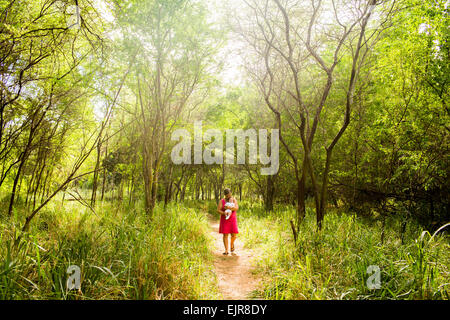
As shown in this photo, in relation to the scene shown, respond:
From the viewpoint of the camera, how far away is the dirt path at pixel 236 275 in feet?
10.9

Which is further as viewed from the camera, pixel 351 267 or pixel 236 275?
pixel 236 275

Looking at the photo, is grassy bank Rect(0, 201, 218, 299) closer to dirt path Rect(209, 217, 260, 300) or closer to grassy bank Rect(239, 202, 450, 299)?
dirt path Rect(209, 217, 260, 300)

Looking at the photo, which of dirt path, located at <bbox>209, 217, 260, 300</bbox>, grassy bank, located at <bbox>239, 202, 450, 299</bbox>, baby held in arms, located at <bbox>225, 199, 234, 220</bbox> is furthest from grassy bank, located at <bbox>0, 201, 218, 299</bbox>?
baby held in arms, located at <bbox>225, 199, 234, 220</bbox>

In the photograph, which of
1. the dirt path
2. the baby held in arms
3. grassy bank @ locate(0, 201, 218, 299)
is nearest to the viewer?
grassy bank @ locate(0, 201, 218, 299)

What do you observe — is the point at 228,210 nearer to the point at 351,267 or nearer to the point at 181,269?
the point at 181,269

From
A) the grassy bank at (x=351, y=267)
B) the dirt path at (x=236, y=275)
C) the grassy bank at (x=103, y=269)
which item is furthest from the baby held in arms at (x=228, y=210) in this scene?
the grassy bank at (x=103, y=269)

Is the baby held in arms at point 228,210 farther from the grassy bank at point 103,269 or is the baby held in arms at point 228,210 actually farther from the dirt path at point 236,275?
the grassy bank at point 103,269

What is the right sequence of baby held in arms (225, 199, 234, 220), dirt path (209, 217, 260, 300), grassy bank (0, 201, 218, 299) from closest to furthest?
1. grassy bank (0, 201, 218, 299)
2. dirt path (209, 217, 260, 300)
3. baby held in arms (225, 199, 234, 220)

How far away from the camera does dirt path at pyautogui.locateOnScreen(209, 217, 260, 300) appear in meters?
3.32

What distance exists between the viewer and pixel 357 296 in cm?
259

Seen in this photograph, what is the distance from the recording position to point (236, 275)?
4051mm

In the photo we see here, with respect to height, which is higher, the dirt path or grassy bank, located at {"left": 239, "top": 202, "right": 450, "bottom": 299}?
grassy bank, located at {"left": 239, "top": 202, "right": 450, "bottom": 299}

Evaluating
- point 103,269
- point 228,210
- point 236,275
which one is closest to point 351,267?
point 236,275

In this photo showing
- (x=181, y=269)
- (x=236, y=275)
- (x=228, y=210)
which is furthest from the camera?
(x=228, y=210)
